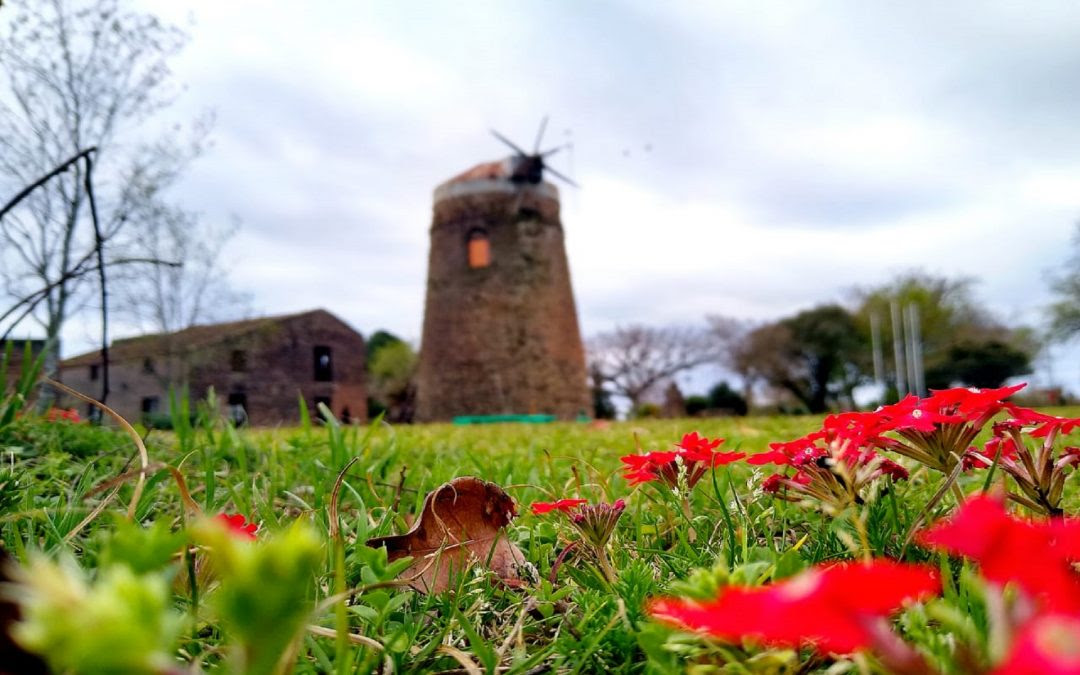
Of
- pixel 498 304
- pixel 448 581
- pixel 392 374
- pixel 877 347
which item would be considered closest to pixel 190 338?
pixel 498 304

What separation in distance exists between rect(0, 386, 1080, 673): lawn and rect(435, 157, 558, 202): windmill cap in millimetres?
18069

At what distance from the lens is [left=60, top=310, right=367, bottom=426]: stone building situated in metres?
25.1

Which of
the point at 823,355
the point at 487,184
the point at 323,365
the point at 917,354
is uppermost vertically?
the point at 487,184

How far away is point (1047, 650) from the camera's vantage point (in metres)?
0.29

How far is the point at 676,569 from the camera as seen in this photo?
1116mm

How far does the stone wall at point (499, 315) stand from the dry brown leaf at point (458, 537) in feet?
58.1

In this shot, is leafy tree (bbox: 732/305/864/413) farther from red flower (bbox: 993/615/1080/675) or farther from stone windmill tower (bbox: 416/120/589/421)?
red flower (bbox: 993/615/1080/675)

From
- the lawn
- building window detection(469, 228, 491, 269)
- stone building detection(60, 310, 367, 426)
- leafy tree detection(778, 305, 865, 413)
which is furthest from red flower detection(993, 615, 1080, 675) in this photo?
leafy tree detection(778, 305, 865, 413)

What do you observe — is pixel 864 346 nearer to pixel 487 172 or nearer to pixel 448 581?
pixel 487 172

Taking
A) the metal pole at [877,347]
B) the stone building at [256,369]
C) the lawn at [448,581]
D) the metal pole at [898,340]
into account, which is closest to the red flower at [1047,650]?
the lawn at [448,581]

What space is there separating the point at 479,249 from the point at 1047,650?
19.8 m

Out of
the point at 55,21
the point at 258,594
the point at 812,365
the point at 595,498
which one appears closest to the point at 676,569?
the point at 595,498

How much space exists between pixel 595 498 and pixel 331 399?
28.1 m

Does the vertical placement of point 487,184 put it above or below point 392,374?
above
